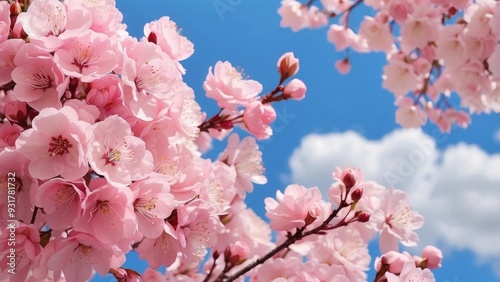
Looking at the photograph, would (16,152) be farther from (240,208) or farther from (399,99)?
(399,99)

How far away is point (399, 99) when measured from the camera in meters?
4.15

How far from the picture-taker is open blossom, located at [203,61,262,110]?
1754mm

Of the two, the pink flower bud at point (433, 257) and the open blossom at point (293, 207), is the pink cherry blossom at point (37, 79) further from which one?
the pink flower bud at point (433, 257)

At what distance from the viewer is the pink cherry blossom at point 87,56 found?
129 cm

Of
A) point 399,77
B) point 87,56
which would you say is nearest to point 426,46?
point 399,77

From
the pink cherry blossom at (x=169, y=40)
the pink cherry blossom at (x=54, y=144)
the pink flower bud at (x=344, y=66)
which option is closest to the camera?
the pink cherry blossom at (x=54, y=144)

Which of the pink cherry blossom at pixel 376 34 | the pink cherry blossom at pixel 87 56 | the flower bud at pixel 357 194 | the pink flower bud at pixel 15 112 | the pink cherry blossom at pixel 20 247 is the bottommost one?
the pink cherry blossom at pixel 20 247

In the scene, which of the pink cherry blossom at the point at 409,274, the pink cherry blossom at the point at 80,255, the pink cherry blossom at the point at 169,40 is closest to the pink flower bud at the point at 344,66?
the pink cherry blossom at the point at 169,40

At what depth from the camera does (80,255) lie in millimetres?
1295

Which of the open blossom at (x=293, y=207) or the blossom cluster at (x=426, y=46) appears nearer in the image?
the open blossom at (x=293, y=207)

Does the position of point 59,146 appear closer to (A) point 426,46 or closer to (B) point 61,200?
(B) point 61,200

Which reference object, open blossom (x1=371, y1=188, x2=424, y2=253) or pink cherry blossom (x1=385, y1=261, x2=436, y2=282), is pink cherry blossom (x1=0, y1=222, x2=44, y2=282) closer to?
pink cherry blossom (x1=385, y1=261, x2=436, y2=282)

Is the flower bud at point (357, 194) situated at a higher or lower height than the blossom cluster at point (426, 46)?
lower

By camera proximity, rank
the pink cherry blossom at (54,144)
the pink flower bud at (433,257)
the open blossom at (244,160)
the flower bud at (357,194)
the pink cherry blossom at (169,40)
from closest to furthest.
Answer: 1. the pink cherry blossom at (54,144)
2. the pink cherry blossom at (169,40)
3. the flower bud at (357,194)
4. the pink flower bud at (433,257)
5. the open blossom at (244,160)
